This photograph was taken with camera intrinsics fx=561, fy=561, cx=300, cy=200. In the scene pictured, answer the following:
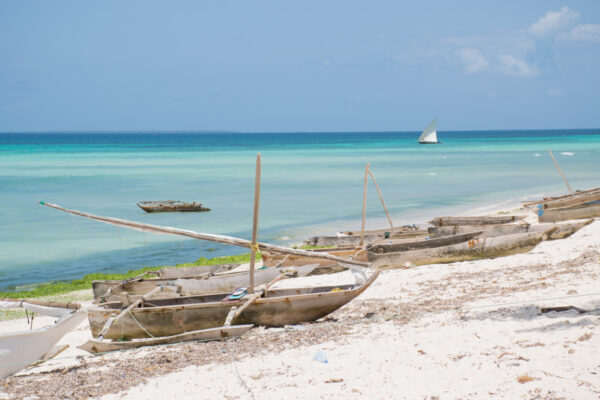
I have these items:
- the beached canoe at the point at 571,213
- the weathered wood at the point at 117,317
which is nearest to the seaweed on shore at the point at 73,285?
the weathered wood at the point at 117,317

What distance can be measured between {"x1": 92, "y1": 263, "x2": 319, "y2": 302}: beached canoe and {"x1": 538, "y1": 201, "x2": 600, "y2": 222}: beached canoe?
9160mm

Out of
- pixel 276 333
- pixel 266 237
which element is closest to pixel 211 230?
pixel 266 237

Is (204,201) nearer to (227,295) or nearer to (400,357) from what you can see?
(227,295)

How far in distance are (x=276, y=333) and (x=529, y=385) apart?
13.3ft

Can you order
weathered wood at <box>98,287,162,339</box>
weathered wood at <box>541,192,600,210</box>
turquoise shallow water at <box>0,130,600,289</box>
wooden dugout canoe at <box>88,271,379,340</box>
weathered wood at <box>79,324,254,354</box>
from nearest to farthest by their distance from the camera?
1. weathered wood at <box>79,324,254,354</box>
2. weathered wood at <box>98,287,162,339</box>
3. wooden dugout canoe at <box>88,271,379,340</box>
4. weathered wood at <box>541,192,600,210</box>
5. turquoise shallow water at <box>0,130,600,289</box>

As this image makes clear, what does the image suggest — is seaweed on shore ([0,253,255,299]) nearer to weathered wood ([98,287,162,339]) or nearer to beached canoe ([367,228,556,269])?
beached canoe ([367,228,556,269])

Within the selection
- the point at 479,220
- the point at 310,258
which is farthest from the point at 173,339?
the point at 479,220

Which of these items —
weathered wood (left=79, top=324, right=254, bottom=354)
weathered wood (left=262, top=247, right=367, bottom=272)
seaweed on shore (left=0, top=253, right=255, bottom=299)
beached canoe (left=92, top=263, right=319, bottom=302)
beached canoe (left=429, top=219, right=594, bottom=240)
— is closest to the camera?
weathered wood (left=79, top=324, right=254, bottom=354)

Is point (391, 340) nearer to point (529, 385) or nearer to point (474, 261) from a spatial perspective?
point (529, 385)

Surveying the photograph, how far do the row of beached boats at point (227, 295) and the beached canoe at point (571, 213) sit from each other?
142 inches

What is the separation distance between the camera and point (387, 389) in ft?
18.5

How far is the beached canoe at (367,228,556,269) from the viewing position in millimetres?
12875

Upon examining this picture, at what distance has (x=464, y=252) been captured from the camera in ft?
42.4

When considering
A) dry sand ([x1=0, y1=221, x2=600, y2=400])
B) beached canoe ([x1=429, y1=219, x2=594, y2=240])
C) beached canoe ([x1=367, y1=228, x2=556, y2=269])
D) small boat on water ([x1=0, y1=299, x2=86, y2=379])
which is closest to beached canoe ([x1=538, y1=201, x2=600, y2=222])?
beached canoe ([x1=429, y1=219, x2=594, y2=240])
